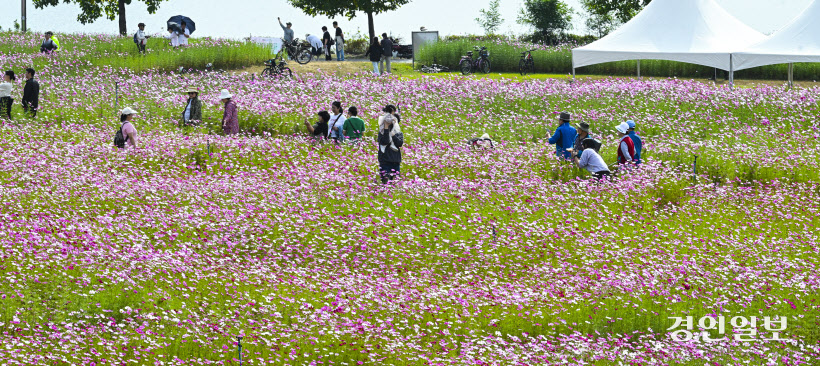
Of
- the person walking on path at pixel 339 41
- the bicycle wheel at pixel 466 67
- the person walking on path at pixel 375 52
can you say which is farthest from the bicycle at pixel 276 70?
the bicycle wheel at pixel 466 67

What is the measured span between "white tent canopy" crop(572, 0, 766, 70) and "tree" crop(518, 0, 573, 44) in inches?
938

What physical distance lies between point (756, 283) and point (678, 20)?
891 inches

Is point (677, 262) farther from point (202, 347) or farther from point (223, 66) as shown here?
point (223, 66)

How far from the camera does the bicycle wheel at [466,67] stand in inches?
1460

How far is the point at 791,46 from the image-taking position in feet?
97.6

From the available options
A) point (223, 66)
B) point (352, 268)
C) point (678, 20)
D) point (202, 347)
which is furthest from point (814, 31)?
point (202, 347)

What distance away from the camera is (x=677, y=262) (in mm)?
11492

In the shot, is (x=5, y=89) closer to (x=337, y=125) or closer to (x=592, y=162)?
(x=337, y=125)

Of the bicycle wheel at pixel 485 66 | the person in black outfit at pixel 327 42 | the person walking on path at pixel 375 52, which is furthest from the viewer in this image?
the person in black outfit at pixel 327 42

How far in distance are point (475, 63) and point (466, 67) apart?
0.47m

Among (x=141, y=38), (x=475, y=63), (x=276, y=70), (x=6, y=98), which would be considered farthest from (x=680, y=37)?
(x=6, y=98)

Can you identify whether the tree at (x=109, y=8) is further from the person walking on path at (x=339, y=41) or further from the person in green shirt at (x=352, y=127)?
the person in green shirt at (x=352, y=127)

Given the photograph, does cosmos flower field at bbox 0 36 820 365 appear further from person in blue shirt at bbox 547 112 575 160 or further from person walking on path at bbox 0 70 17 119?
person walking on path at bbox 0 70 17 119

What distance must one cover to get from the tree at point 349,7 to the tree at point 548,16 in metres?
15.4
